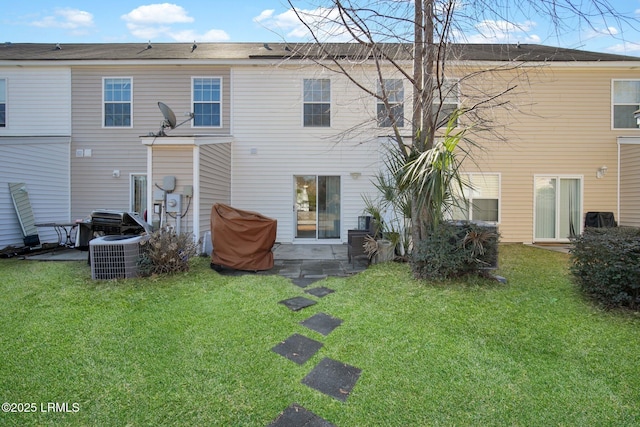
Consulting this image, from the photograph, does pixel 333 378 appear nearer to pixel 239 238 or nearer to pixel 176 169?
pixel 239 238

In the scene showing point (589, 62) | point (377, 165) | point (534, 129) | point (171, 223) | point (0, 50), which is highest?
point (0, 50)

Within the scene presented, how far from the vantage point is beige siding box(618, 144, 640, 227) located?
25.5ft

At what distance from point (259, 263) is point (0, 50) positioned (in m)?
12.5

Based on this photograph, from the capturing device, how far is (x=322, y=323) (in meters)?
3.28

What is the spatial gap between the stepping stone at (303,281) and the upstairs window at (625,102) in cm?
1004

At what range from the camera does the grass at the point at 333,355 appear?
1.98 meters

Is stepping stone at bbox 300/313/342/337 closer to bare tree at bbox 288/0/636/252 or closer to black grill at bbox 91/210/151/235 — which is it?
bare tree at bbox 288/0/636/252

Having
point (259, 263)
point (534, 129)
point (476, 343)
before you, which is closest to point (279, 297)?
point (259, 263)

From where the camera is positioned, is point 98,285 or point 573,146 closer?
point 98,285

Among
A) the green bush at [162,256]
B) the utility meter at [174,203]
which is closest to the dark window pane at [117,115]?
the utility meter at [174,203]

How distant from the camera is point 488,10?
392 centimetres

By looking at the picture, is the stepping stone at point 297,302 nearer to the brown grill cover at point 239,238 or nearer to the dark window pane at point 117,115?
the brown grill cover at point 239,238

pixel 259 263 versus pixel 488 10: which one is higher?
pixel 488 10

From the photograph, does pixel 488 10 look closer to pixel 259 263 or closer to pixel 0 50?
pixel 259 263
